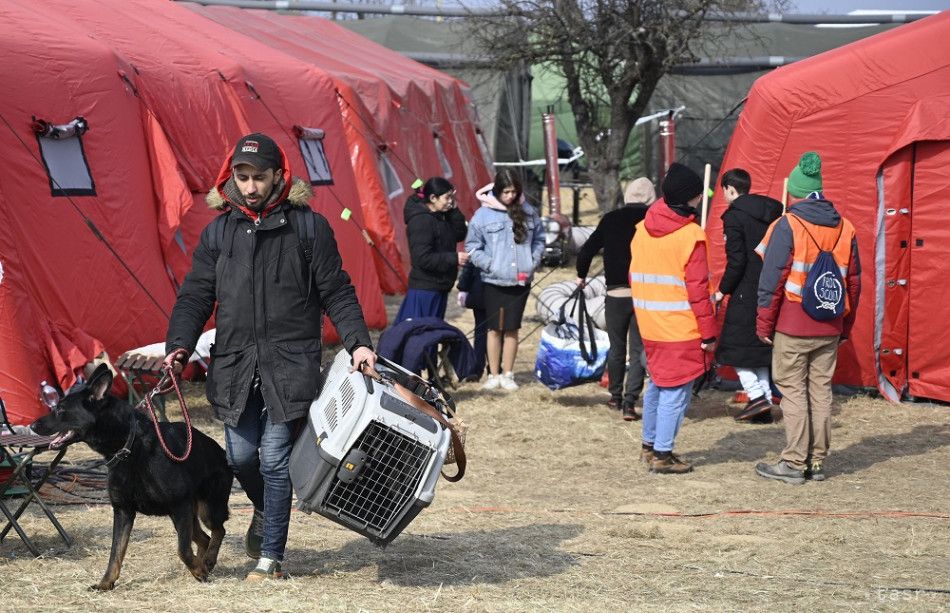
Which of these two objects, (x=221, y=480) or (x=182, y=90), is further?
(x=182, y=90)

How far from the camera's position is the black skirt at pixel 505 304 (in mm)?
9570

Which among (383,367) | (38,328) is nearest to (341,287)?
(383,367)

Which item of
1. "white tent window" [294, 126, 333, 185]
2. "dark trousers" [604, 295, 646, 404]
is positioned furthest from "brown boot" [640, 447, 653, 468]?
"white tent window" [294, 126, 333, 185]

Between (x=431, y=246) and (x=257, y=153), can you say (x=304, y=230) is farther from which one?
(x=431, y=246)

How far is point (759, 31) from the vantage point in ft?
77.8

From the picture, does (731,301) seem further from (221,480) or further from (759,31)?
(759,31)

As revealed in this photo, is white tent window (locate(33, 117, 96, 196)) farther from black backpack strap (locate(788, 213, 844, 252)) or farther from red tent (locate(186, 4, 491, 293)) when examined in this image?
red tent (locate(186, 4, 491, 293))

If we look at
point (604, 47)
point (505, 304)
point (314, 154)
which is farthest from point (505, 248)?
point (604, 47)

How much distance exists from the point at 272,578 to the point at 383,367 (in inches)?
37.1

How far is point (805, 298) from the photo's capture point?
6867 millimetres

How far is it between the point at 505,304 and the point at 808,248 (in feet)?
10.3

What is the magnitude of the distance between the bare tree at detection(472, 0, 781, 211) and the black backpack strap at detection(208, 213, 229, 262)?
14090mm

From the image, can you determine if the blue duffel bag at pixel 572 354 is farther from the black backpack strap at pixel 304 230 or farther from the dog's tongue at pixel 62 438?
the dog's tongue at pixel 62 438

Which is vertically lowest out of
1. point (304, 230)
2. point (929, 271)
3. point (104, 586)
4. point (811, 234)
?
point (104, 586)
